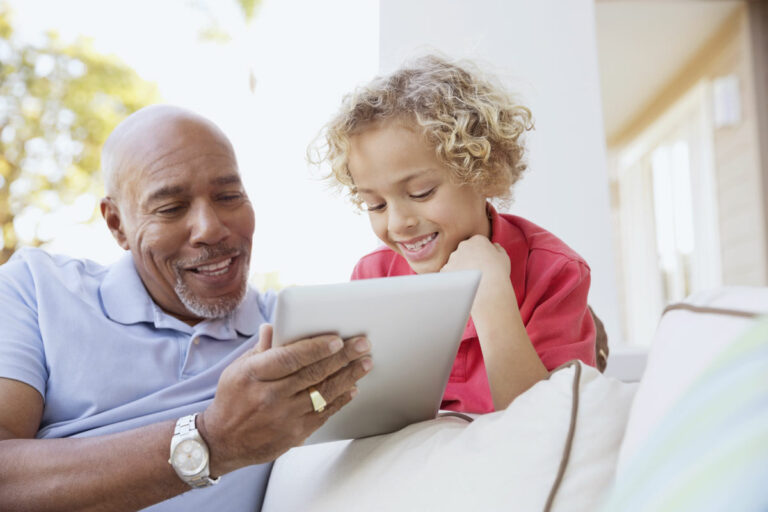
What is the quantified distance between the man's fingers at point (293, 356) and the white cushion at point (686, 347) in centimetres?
44

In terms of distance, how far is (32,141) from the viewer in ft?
40.4

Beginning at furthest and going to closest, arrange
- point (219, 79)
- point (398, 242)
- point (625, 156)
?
point (219, 79), point (625, 156), point (398, 242)

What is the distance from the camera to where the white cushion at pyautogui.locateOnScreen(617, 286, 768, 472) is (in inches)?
29.3

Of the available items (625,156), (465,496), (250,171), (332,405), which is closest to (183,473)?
(332,405)

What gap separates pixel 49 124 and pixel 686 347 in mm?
13252

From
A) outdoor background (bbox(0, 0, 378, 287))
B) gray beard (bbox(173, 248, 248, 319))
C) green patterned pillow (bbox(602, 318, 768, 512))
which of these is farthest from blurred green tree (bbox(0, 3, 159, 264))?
green patterned pillow (bbox(602, 318, 768, 512))

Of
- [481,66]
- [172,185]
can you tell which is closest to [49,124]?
[172,185]

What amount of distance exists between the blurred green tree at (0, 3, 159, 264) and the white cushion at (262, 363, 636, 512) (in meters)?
12.0

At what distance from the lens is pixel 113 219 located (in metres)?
2.12

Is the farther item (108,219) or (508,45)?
(508,45)

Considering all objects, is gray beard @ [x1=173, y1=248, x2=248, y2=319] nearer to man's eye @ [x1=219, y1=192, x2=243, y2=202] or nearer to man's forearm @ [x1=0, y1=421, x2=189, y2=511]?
man's eye @ [x1=219, y1=192, x2=243, y2=202]

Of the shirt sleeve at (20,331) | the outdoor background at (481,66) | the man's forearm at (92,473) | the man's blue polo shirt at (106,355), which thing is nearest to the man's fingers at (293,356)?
the man's forearm at (92,473)

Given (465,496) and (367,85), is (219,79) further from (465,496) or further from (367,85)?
(465,496)

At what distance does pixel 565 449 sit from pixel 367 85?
1.20 meters
